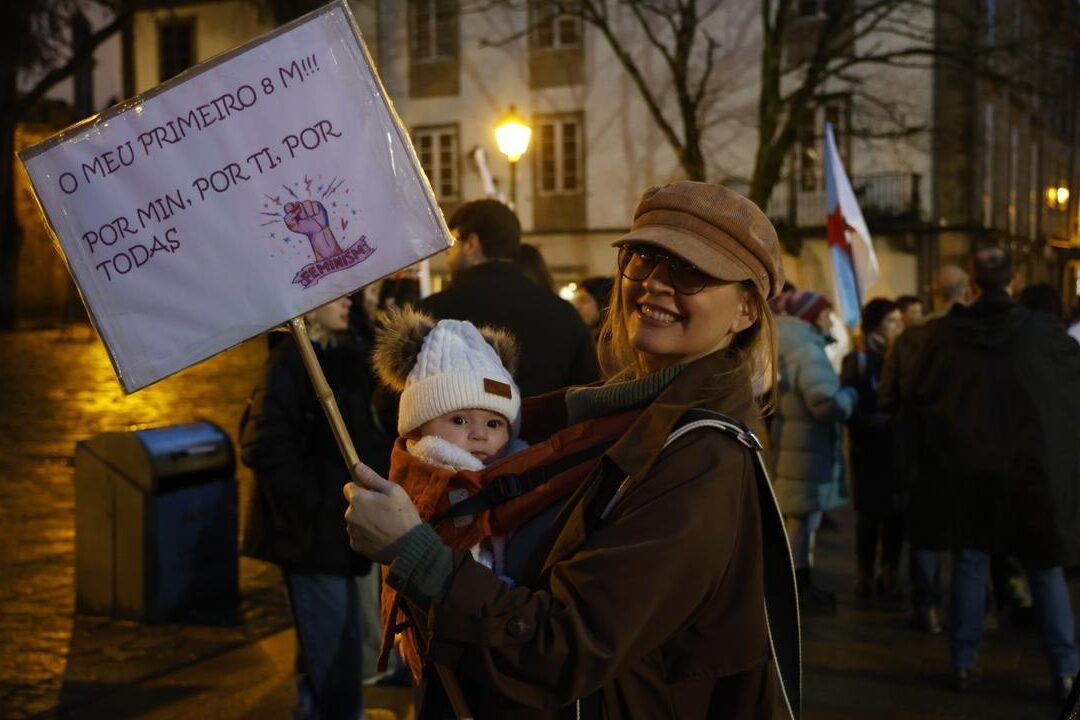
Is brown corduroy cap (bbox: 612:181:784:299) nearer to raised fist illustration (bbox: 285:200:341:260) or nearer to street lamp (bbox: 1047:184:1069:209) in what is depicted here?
raised fist illustration (bbox: 285:200:341:260)

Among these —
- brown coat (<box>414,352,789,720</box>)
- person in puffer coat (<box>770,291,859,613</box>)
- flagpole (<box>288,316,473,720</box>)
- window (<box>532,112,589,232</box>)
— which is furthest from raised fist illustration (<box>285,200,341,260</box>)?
window (<box>532,112,589,232</box>)

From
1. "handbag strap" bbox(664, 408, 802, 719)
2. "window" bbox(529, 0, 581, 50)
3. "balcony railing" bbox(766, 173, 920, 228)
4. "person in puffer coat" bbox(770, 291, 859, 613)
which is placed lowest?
"person in puffer coat" bbox(770, 291, 859, 613)

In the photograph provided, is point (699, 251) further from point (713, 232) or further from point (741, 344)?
point (741, 344)

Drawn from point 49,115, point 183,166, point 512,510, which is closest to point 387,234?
point 183,166

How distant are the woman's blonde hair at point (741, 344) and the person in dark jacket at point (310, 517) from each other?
211 cm

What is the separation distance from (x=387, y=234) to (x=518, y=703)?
0.94 meters

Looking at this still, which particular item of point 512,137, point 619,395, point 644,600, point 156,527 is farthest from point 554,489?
point 512,137

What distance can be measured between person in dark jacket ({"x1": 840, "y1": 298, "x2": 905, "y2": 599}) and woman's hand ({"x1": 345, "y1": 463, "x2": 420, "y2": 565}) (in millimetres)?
5650

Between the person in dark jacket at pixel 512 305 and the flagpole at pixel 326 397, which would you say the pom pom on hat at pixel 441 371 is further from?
the person in dark jacket at pixel 512 305

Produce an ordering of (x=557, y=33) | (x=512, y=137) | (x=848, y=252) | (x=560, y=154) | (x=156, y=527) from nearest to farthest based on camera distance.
Answer: (x=156, y=527)
(x=848, y=252)
(x=512, y=137)
(x=557, y=33)
(x=560, y=154)

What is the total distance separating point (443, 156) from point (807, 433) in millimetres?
23966

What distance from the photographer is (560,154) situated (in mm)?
29109

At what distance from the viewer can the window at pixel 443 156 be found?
98.4 ft

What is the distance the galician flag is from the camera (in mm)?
10234
